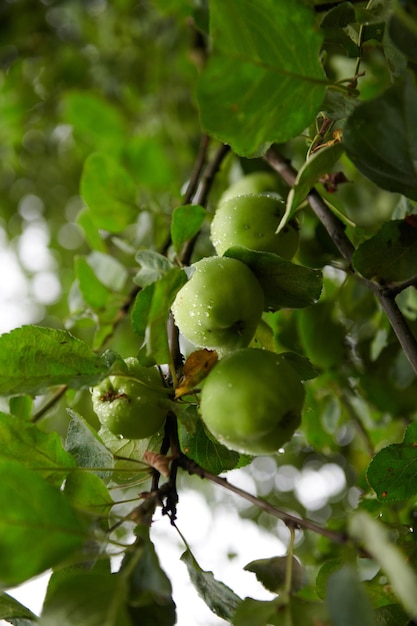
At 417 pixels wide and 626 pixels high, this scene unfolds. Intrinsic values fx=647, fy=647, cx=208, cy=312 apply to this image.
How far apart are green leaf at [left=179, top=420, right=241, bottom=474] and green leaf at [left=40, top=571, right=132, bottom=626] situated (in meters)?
0.17

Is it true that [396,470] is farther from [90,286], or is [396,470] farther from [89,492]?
[90,286]

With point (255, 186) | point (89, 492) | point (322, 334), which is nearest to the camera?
point (89, 492)

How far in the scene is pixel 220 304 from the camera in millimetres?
576

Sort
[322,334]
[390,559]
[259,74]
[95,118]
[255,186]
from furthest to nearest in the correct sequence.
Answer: [95,118]
[322,334]
[255,186]
[259,74]
[390,559]

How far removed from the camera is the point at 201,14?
96 centimetres

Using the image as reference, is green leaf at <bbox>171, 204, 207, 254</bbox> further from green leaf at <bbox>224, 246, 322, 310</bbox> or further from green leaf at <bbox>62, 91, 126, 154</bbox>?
green leaf at <bbox>62, 91, 126, 154</bbox>

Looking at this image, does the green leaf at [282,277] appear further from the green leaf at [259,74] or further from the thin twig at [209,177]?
the thin twig at [209,177]

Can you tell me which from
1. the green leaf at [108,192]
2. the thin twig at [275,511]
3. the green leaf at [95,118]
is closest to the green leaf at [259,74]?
the thin twig at [275,511]

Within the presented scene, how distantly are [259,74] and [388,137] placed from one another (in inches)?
4.4

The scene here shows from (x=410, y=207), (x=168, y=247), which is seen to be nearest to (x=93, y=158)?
(x=168, y=247)

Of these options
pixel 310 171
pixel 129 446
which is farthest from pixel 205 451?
pixel 310 171

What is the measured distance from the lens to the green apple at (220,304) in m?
0.58

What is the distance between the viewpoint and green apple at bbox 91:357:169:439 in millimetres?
589

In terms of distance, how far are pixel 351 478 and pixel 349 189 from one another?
0.68 m
